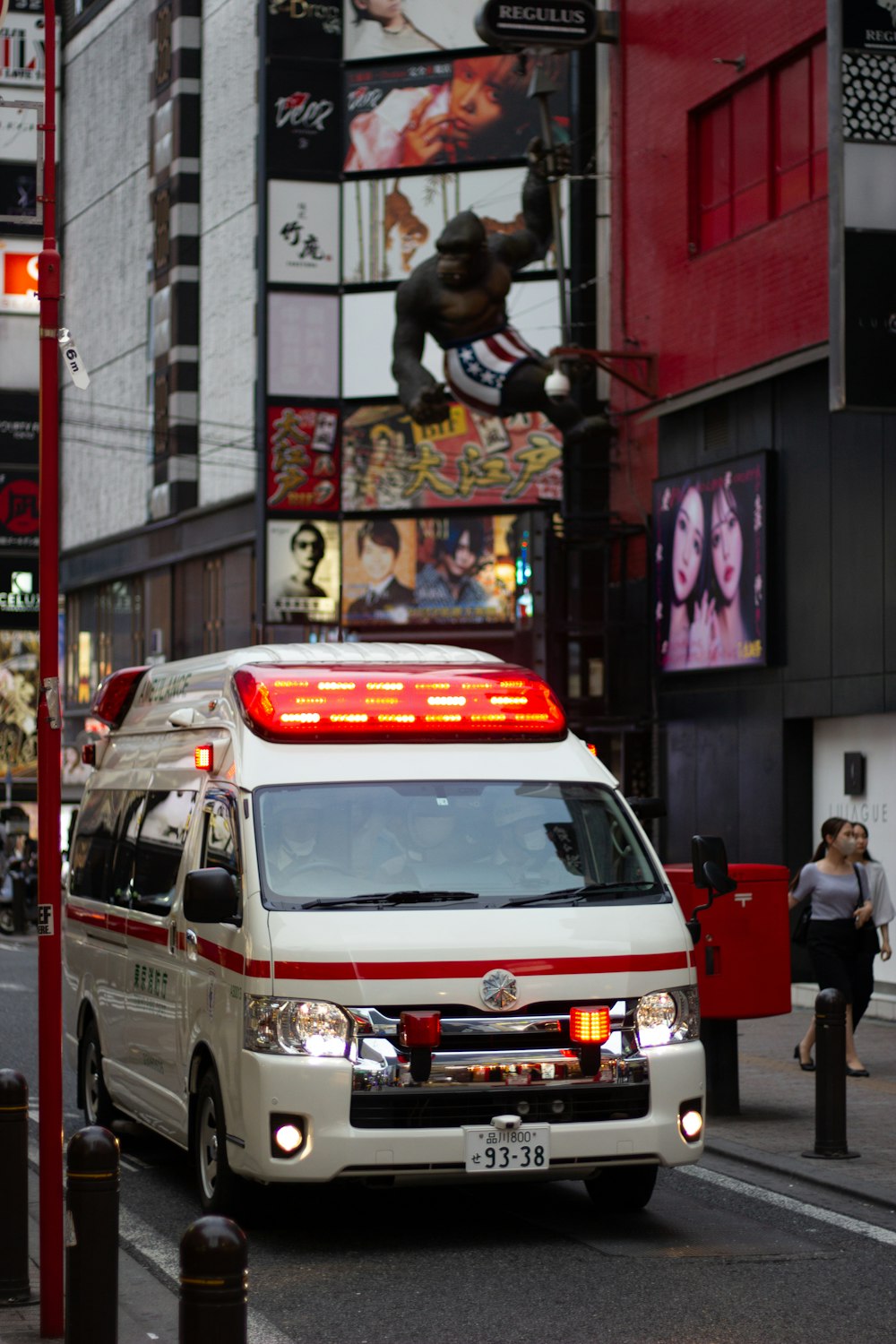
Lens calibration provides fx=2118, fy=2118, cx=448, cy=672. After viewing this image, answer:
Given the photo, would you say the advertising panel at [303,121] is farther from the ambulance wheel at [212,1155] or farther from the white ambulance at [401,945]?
the ambulance wheel at [212,1155]

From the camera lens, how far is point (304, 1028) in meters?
8.59

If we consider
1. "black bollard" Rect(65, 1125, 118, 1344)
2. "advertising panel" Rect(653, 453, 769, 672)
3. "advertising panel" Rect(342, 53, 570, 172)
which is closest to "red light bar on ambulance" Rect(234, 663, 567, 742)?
"black bollard" Rect(65, 1125, 118, 1344)

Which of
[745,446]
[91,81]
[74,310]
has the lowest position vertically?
[745,446]

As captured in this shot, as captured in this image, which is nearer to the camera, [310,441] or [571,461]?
[571,461]

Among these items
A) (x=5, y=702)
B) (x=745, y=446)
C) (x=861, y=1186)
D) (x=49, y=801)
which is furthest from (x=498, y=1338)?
(x=5, y=702)

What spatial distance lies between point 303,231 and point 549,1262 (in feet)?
88.8

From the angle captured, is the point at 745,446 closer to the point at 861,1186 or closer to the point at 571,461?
the point at 571,461

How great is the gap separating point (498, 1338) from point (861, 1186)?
341 cm

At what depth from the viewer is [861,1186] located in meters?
10.2

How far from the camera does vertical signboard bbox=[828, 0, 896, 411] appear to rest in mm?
16609

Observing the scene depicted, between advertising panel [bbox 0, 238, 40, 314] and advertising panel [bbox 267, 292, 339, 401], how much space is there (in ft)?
82.6

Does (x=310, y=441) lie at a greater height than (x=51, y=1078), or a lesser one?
greater

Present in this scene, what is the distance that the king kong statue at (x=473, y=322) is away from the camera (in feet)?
102

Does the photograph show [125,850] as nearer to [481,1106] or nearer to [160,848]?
[160,848]
